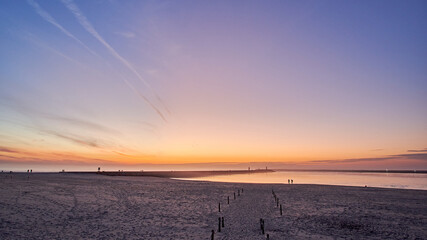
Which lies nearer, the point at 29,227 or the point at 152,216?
Answer: the point at 29,227

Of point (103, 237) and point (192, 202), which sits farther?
point (192, 202)

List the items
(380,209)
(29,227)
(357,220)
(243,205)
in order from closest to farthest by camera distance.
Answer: (29,227) < (357,220) < (380,209) < (243,205)

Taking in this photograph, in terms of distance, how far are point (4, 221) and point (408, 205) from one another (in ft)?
154

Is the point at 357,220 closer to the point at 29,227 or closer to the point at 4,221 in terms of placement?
the point at 29,227

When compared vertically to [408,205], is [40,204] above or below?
above

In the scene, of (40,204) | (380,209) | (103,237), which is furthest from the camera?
(380,209)

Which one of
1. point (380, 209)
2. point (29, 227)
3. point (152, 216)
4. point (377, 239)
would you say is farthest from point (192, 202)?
point (380, 209)

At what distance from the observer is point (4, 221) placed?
21.1 meters

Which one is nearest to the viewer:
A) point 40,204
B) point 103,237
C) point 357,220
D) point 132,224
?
point 103,237

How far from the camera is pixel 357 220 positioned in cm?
2517

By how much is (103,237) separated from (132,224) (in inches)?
158

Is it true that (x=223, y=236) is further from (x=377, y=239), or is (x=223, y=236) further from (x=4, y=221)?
(x=4, y=221)

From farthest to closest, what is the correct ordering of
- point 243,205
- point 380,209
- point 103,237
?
point 243,205, point 380,209, point 103,237

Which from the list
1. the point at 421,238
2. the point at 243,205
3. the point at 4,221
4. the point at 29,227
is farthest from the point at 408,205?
the point at 4,221
